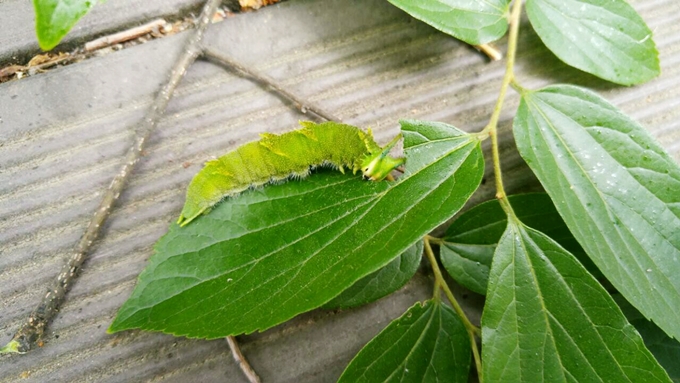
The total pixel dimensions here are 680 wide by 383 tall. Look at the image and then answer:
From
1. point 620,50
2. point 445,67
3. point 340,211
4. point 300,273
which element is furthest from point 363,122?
point 620,50

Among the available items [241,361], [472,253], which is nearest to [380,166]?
[472,253]

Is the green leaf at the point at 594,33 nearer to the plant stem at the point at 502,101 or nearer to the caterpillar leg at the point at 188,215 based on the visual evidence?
the plant stem at the point at 502,101

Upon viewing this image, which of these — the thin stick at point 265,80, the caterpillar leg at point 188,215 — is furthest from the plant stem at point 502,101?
the caterpillar leg at point 188,215

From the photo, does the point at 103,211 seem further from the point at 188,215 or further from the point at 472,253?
the point at 472,253

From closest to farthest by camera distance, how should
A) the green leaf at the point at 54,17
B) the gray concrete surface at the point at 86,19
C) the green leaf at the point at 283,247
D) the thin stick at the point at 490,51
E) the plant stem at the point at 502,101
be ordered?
the green leaf at the point at 54,17, the green leaf at the point at 283,247, the plant stem at the point at 502,101, the gray concrete surface at the point at 86,19, the thin stick at the point at 490,51

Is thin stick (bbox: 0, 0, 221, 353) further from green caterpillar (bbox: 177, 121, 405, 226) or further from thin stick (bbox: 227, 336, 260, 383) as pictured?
thin stick (bbox: 227, 336, 260, 383)

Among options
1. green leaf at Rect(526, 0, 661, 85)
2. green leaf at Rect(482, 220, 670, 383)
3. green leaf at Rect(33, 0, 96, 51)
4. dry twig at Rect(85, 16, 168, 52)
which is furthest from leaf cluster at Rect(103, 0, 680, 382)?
dry twig at Rect(85, 16, 168, 52)
